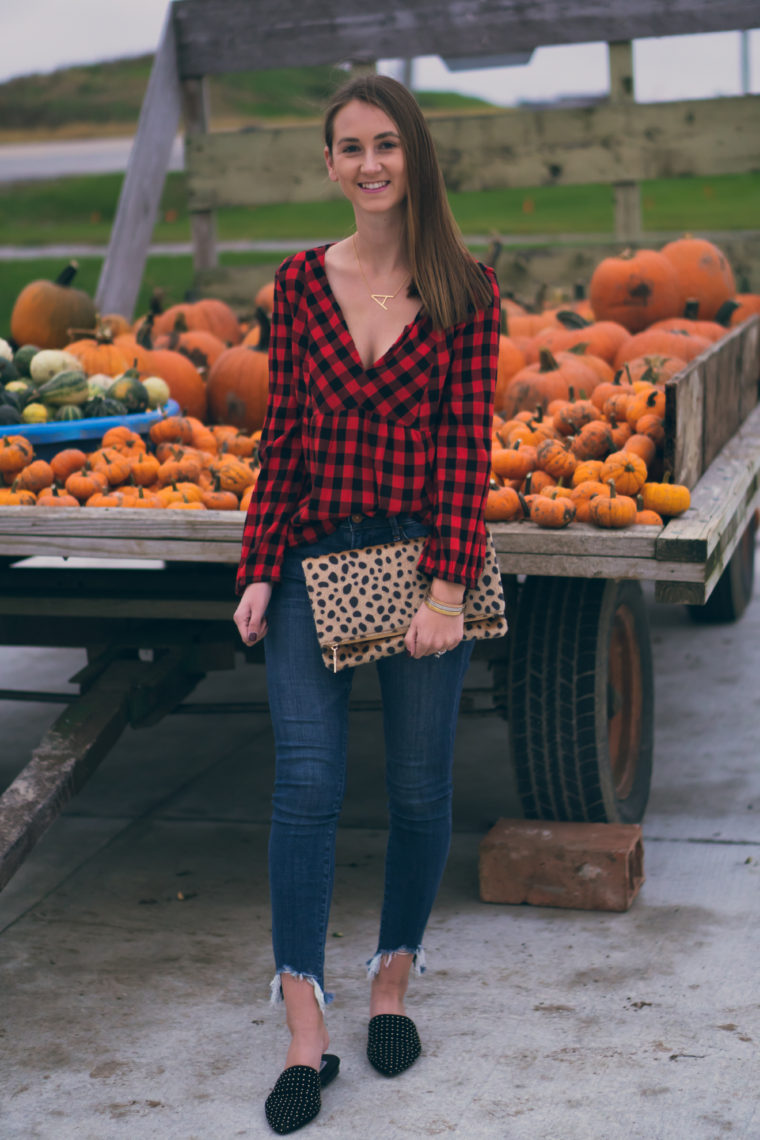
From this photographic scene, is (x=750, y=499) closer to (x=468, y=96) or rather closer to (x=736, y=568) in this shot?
(x=736, y=568)

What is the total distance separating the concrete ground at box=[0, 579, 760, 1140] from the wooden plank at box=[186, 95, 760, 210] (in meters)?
3.42

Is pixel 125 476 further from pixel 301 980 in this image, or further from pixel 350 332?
pixel 301 980

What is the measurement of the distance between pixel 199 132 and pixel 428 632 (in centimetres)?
599

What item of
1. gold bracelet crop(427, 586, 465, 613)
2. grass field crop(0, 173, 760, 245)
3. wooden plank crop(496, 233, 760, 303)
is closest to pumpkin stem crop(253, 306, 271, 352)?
wooden plank crop(496, 233, 760, 303)

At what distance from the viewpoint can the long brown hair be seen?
2.82 meters

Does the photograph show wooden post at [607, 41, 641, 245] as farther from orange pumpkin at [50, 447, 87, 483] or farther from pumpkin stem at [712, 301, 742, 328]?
orange pumpkin at [50, 447, 87, 483]

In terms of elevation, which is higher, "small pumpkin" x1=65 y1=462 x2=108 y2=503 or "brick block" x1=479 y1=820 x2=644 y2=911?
"small pumpkin" x1=65 y1=462 x2=108 y2=503

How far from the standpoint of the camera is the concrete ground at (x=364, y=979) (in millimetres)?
2951

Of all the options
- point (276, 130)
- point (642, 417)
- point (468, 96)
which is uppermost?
point (468, 96)

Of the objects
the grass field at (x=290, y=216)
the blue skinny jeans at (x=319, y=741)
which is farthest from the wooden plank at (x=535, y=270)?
the grass field at (x=290, y=216)

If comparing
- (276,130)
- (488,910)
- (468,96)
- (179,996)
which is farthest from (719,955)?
(468,96)

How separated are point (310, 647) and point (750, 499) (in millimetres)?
2065

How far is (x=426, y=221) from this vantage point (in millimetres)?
2883

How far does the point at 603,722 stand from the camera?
401cm
